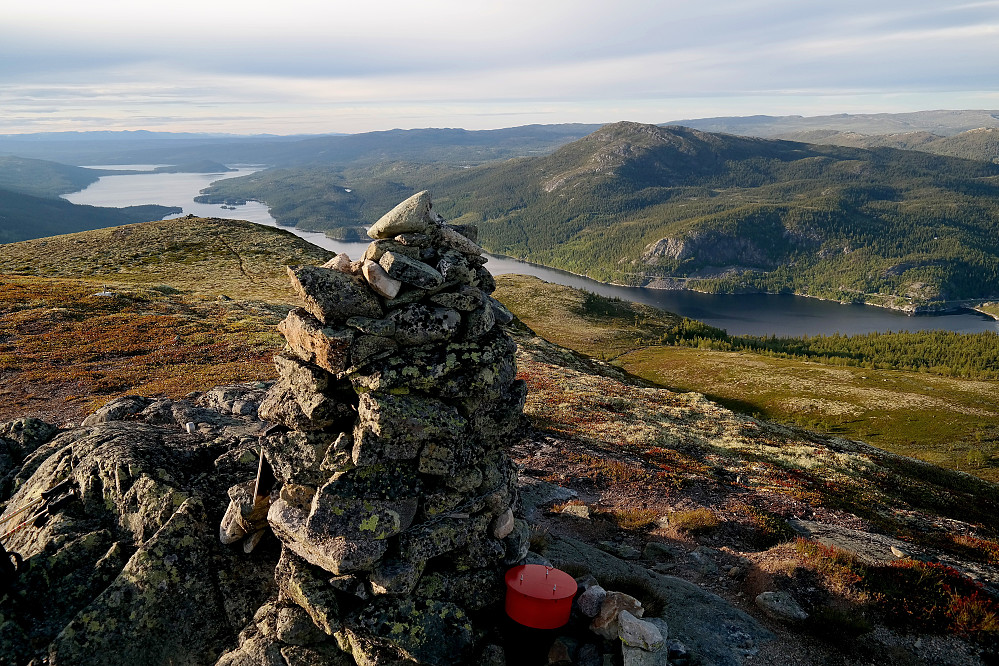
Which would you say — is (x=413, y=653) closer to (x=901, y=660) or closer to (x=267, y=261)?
(x=901, y=660)

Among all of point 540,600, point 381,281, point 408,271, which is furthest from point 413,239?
point 540,600

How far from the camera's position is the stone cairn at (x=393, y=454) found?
39.4 ft

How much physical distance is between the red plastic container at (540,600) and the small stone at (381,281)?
8046mm

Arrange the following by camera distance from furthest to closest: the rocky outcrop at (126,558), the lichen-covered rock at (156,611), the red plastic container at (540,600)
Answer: the red plastic container at (540,600), the rocky outcrop at (126,558), the lichen-covered rock at (156,611)

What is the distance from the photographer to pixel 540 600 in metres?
12.6

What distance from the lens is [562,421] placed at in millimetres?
37125

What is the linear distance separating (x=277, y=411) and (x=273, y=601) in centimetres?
469

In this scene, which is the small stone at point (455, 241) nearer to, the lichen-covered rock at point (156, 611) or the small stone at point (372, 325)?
the small stone at point (372, 325)

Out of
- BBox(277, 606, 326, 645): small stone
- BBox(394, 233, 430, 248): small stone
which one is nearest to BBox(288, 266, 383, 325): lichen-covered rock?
BBox(394, 233, 430, 248): small stone

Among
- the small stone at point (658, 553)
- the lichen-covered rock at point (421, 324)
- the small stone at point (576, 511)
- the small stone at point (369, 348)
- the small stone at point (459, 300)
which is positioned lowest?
the small stone at point (576, 511)

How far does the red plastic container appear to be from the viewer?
41.5 feet

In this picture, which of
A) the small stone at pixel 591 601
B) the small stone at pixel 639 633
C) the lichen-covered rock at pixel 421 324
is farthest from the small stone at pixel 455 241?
the small stone at pixel 639 633

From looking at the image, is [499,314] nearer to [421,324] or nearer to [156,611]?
[421,324]

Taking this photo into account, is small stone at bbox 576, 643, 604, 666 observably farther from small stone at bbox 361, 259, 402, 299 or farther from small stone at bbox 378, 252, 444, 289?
small stone at bbox 361, 259, 402, 299
